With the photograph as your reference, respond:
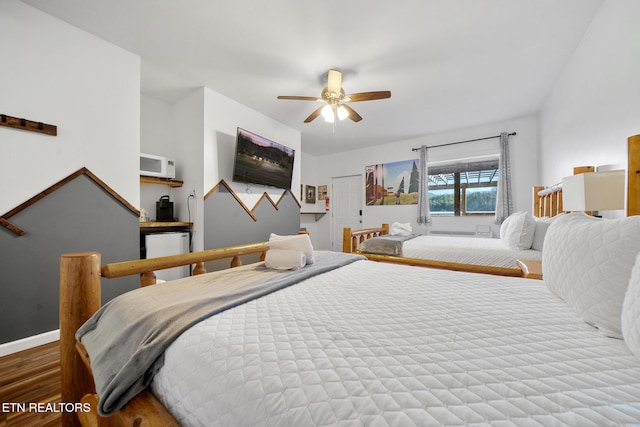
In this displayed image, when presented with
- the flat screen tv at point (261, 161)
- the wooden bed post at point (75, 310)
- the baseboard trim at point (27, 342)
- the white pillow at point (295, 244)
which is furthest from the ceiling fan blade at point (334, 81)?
the baseboard trim at point (27, 342)

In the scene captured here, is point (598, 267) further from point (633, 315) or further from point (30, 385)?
point (30, 385)

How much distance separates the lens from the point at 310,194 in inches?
236

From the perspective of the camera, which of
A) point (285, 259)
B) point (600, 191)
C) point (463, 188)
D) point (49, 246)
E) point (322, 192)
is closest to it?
point (600, 191)

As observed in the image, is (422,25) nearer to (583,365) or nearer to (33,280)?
(583,365)

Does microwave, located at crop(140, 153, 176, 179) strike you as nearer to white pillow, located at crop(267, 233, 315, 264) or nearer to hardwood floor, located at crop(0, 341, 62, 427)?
hardwood floor, located at crop(0, 341, 62, 427)

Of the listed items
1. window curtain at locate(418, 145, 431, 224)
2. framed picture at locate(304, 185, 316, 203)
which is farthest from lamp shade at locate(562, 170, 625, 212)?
framed picture at locate(304, 185, 316, 203)

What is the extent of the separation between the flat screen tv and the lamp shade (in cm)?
325

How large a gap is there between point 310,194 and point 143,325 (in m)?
5.28

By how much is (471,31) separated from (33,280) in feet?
13.1

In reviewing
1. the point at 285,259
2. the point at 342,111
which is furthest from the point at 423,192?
the point at 285,259

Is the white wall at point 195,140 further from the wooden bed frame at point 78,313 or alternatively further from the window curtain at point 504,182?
the window curtain at point 504,182

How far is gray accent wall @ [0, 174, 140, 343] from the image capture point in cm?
174

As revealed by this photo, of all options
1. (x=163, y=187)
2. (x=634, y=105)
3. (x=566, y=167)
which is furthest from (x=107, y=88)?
(x=566, y=167)

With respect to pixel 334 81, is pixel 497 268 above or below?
below
